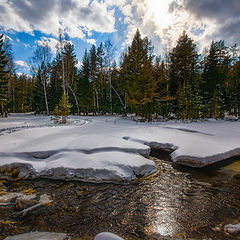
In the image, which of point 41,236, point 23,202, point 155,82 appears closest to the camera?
point 41,236

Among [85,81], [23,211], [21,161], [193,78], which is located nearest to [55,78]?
[85,81]

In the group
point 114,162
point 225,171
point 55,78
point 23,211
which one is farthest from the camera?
point 55,78

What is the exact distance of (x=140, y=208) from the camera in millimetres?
3381

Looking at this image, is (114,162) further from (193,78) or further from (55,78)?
(55,78)

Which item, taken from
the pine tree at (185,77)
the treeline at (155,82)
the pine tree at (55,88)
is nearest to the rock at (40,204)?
the treeline at (155,82)

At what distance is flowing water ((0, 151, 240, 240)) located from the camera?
2732mm

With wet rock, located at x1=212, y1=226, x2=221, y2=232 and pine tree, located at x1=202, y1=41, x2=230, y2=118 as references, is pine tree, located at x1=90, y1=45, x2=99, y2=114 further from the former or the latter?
wet rock, located at x1=212, y1=226, x2=221, y2=232

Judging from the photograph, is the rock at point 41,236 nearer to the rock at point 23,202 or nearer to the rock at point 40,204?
the rock at point 40,204

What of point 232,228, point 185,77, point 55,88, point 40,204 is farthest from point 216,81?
point 55,88

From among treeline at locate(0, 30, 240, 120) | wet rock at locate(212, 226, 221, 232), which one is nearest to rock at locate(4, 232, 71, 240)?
wet rock at locate(212, 226, 221, 232)

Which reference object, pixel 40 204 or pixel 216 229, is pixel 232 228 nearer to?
pixel 216 229

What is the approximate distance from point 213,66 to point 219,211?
27108 millimetres

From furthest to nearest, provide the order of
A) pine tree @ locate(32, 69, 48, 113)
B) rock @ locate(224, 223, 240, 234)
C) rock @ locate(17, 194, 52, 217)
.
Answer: pine tree @ locate(32, 69, 48, 113) < rock @ locate(17, 194, 52, 217) < rock @ locate(224, 223, 240, 234)

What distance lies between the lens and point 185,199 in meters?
3.69
